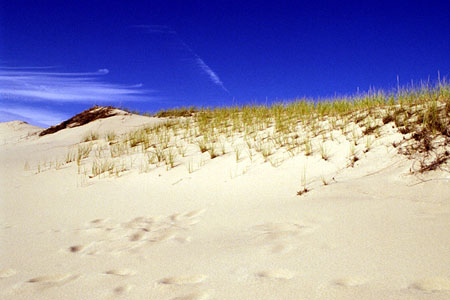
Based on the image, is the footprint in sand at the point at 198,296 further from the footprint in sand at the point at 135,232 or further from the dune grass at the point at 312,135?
the dune grass at the point at 312,135

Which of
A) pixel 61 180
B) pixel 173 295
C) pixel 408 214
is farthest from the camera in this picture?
pixel 61 180

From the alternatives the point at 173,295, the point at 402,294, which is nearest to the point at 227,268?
the point at 173,295

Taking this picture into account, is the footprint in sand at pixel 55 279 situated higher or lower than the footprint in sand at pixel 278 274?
lower

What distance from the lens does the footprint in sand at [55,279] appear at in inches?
91.2

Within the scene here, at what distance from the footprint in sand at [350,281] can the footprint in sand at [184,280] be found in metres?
0.89

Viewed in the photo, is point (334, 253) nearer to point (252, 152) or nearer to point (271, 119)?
point (252, 152)

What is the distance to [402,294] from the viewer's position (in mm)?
1766

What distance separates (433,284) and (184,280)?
1549 mm

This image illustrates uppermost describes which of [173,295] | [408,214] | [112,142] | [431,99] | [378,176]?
[431,99]

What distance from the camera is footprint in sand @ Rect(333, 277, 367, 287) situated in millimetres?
1908

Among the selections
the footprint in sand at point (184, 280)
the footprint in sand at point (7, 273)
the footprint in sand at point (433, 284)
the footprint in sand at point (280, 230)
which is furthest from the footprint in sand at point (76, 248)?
the footprint in sand at point (433, 284)

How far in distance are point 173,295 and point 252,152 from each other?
401 centimetres

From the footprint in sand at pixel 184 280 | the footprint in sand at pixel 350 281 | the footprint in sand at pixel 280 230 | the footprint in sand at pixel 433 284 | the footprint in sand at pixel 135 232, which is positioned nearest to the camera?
the footprint in sand at pixel 433 284

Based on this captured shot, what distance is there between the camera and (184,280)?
217 centimetres
